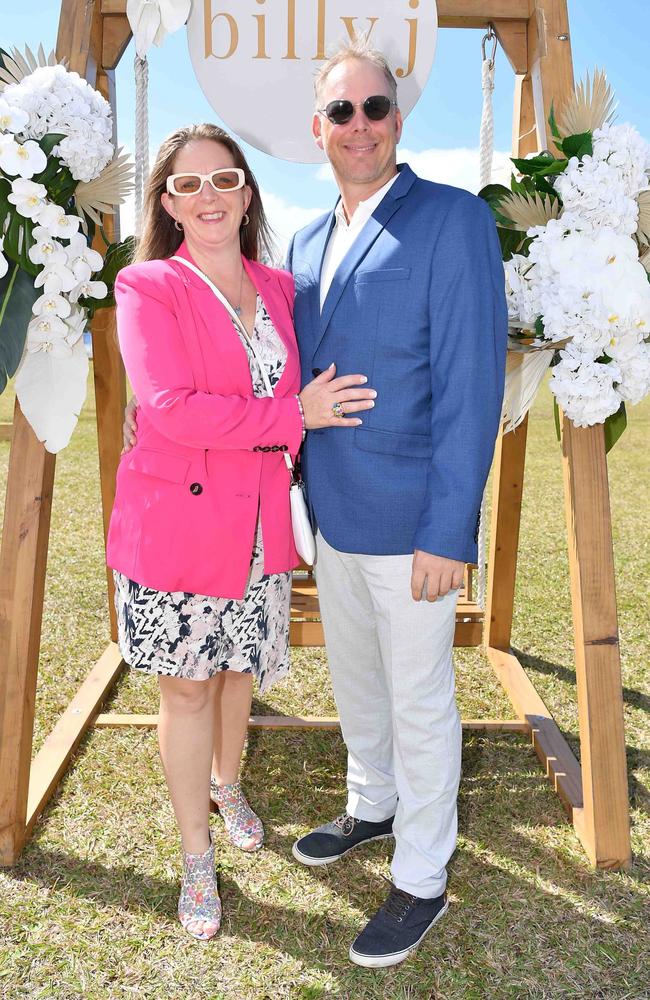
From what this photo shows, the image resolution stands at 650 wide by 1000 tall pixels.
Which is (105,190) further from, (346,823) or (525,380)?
(346,823)

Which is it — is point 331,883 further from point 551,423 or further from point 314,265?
point 551,423

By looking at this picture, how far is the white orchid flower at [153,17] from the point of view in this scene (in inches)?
102

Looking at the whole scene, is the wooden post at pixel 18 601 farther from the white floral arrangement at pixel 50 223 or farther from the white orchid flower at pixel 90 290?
Answer: the white orchid flower at pixel 90 290


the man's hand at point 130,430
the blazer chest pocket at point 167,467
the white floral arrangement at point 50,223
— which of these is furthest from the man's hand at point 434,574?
the white floral arrangement at point 50,223

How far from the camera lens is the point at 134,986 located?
2.04 m

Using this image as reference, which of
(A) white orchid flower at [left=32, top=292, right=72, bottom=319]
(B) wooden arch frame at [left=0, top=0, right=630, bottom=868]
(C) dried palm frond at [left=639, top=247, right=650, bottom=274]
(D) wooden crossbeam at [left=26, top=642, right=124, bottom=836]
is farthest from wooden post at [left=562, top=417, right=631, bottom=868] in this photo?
(D) wooden crossbeam at [left=26, top=642, right=124, bottom=836]

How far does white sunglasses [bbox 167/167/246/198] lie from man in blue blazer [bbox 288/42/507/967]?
248 millimetres

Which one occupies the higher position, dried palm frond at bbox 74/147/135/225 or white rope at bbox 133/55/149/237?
white rope at bbox 133/55/149/237

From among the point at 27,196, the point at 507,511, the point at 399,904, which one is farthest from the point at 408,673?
the point at 507,511

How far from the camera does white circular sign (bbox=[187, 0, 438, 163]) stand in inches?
103

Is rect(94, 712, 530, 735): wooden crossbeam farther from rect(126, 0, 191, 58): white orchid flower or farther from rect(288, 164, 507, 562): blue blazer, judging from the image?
rect(126, 0, 191, 58): white orchid flower

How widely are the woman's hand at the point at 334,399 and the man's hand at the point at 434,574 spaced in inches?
14.0

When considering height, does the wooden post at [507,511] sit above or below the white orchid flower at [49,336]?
below

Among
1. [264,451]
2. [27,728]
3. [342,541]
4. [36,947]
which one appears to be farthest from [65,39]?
[36,947]
